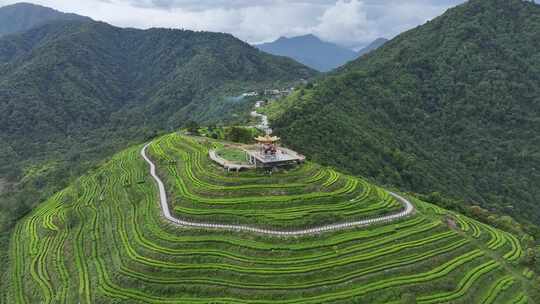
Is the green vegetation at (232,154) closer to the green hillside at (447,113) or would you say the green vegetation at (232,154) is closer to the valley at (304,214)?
the valley at (304,214)

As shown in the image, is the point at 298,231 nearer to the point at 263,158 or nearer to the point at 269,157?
the point at 269,157

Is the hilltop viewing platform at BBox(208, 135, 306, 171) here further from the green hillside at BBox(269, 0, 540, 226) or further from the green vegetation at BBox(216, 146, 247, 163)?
the green hillside at BBox(269, 0, 540, 226)

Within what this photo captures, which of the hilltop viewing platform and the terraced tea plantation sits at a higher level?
the hilltop viewing platform

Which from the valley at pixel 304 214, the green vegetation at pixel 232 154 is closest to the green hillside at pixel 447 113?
the valley at pixel 304 214

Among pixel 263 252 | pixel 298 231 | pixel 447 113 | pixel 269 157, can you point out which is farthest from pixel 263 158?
pixel 447 113

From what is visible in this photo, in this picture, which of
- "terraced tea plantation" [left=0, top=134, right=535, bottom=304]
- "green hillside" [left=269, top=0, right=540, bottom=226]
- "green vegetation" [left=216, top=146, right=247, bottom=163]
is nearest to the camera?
"terraced tea plantation" [left=0, top=134, right=535, bottom=304]

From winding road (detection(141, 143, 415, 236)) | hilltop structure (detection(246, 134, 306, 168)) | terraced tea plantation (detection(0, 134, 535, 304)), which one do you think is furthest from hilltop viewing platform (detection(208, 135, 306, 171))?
winding road (detection(141, 143, 415, 236))
